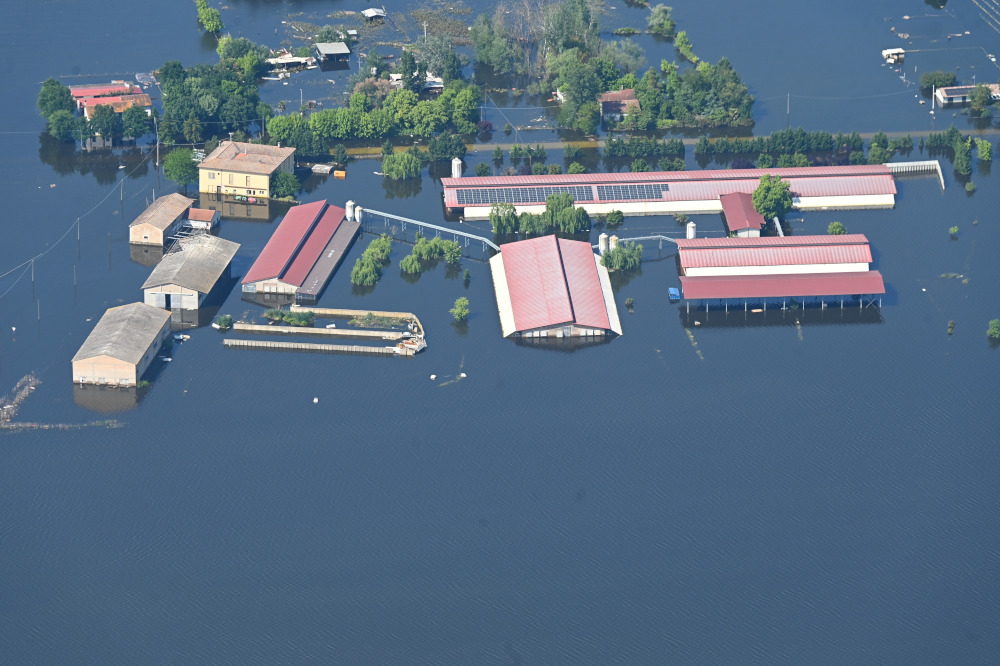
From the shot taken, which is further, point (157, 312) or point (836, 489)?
point (157, 312)

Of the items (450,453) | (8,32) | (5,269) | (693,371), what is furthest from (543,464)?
(8,32)

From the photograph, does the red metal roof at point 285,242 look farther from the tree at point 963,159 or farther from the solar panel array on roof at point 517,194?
the tree at point 963,159

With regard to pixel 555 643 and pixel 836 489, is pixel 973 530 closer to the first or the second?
pixel 836 489

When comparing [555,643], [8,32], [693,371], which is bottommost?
[555,643]

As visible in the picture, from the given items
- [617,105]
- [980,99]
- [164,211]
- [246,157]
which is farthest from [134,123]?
[980,99]

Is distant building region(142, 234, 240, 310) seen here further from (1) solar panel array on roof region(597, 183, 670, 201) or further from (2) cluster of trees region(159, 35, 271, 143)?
(1) solar panel array on roof region(597, 183, 670, 201)
